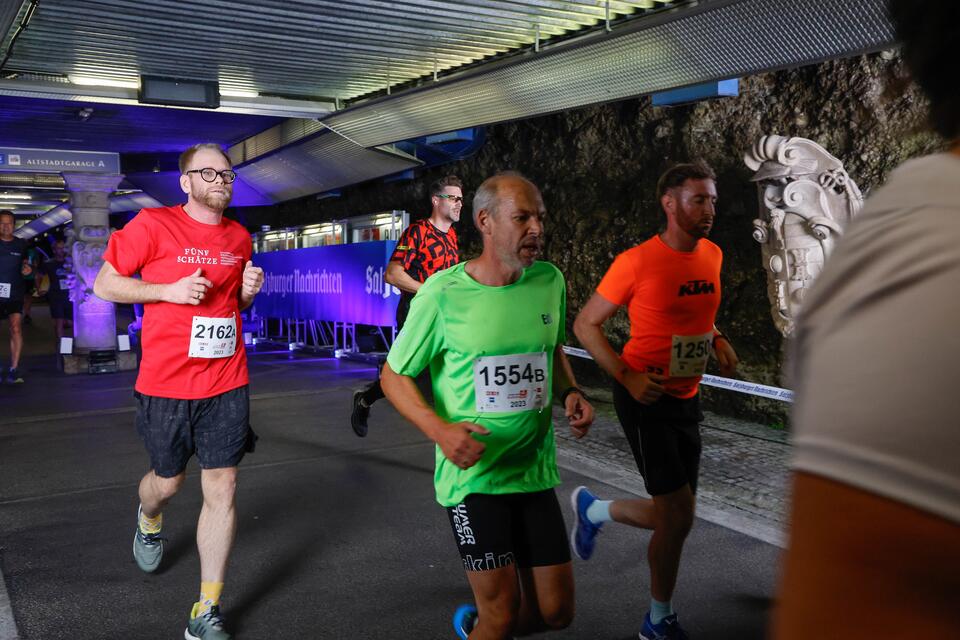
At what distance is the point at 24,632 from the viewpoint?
3.73 m

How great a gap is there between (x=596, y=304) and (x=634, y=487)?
2594mm

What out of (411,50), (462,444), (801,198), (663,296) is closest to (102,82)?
(411,50)

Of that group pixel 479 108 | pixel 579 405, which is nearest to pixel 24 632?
pixel 579 405

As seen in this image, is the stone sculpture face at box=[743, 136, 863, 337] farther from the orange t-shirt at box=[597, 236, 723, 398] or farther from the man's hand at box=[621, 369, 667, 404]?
the man's hand at box=[621, 369, 667, 404]

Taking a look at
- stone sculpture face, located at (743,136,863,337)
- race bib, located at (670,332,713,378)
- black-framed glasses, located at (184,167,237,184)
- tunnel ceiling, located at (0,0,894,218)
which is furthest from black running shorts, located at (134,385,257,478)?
tunnel ceiling, located at (0,0,894,218)

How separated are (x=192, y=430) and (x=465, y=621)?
1.61m

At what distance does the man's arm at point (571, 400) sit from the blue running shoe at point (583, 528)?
113cm

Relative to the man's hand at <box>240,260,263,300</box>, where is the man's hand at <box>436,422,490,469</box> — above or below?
below

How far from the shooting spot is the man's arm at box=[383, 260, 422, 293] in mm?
6559

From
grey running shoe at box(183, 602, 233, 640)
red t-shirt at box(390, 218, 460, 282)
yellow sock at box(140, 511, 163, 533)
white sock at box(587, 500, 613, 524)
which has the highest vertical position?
red t-shirt at box(390, 218, 460, 282)

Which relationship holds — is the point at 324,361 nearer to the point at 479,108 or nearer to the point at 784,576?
the point at 479,108

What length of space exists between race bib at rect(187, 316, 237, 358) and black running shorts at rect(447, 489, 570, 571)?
1.61 m

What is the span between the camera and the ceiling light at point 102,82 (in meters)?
9.80

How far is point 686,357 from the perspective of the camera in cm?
366
